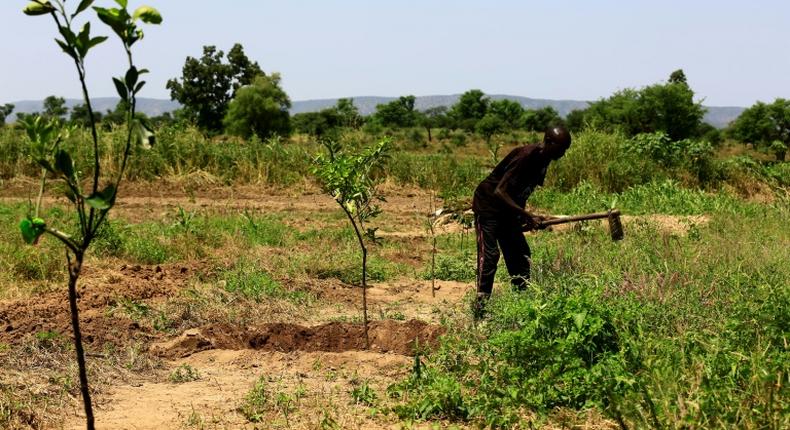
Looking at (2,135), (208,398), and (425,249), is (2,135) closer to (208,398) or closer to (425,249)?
(425,249)

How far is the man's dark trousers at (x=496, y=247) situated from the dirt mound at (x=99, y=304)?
8.08 ft

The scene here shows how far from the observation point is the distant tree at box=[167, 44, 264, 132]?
142 feet

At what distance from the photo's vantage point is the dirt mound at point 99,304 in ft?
17.4

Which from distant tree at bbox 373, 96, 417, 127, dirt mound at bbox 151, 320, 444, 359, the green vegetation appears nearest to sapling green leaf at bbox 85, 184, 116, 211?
the green vegetation

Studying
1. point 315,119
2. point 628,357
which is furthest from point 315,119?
point 628,357

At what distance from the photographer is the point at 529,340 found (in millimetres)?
3879

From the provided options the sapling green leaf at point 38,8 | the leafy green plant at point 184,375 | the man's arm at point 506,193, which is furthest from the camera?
the man's arm at point 506,193

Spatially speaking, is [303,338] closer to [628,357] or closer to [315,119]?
[628,357]

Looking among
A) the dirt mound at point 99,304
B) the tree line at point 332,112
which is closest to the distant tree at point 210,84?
the tree line at point 332,112

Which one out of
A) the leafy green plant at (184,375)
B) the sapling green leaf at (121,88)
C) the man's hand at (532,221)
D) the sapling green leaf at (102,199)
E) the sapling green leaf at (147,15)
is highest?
the sapling green leaf at (147,15)

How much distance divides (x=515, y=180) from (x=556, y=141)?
15.6 inches

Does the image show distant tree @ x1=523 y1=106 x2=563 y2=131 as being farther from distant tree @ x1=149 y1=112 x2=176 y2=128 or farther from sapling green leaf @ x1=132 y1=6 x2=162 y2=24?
sapling green leaf @ x1=132 y1=6 x2=162 y2=24

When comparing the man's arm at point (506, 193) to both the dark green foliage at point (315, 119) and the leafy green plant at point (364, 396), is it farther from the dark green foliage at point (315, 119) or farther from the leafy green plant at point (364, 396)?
the dark green foliage at point (315, 119)

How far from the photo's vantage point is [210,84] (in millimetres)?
43531
